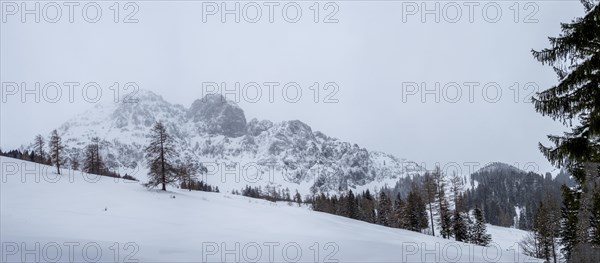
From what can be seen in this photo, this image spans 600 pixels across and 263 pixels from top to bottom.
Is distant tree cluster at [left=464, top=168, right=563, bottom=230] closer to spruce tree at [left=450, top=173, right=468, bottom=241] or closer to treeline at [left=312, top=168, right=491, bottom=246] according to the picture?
treeline at [left=312, top=168, right=491, bottom=246]

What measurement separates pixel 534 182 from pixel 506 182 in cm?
1468

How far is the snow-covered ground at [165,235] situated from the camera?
407 inches

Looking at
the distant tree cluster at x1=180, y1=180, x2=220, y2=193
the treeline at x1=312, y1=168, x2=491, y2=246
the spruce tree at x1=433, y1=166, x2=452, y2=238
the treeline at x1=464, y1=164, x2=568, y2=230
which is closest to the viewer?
the spruce tree at x1=433, y1=166, x2=452, y2=238

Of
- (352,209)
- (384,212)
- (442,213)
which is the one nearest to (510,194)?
(352,209)

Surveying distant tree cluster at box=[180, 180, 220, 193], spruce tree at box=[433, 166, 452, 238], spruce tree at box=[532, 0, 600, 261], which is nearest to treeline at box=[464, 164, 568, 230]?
spruce tree at box=[433, 166, 452, 238]

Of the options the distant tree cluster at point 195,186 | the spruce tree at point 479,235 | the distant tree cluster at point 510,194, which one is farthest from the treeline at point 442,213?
the distant tree cluster at point 510,194

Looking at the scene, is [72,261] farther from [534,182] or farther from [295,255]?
[534,182]

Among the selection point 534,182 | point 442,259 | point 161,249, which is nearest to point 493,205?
point 534,182

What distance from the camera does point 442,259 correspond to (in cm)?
1466

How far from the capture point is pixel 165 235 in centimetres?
1432

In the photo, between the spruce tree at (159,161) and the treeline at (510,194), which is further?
the treeline at (510,194)

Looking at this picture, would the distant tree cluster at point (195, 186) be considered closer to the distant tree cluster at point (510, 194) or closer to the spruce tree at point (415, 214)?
the spruce tree at point (415, 214)

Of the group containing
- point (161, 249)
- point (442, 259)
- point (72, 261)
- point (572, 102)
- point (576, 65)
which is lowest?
point (442, 259)

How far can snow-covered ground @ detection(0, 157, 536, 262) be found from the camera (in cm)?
1034
